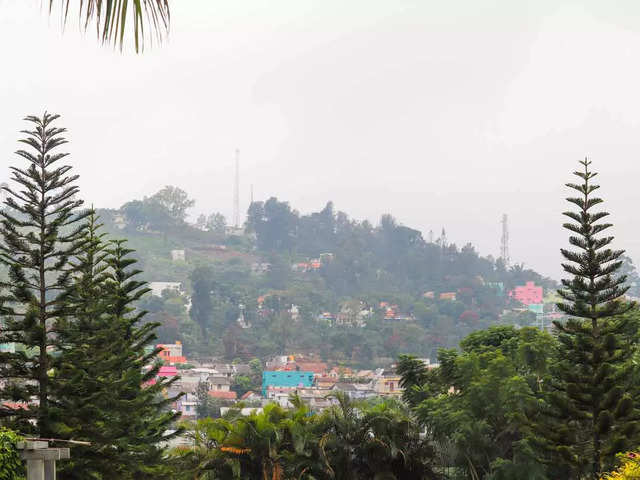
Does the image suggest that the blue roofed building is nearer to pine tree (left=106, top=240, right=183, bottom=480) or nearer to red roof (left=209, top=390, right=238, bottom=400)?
red roof (left=209, top=390, right=238, bottom=400)

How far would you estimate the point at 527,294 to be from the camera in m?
116

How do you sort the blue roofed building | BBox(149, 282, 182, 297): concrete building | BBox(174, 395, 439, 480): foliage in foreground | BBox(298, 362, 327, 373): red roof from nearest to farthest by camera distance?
BBox(174, 395, 439, 480): foliage in foreground < the blue roofed building < BBox(298, 362, 327, 373): red roof < BBox(149, 282, 182, 297): concrete building

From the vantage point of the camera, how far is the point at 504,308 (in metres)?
109

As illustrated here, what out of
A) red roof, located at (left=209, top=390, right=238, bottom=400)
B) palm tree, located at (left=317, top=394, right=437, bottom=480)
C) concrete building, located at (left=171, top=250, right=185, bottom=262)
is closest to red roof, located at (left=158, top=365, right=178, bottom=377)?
red roof, located at (left=209, top=390, right=238, bottom=400)

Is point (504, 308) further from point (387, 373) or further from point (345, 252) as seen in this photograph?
point (387, 373)

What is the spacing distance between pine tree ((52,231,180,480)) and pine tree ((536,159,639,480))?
5.15 metres

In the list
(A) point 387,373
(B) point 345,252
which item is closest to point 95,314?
(A) point 387,373

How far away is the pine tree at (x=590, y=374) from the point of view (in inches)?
490

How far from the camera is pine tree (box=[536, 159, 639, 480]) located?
12438mm

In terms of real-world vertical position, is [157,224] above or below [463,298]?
above

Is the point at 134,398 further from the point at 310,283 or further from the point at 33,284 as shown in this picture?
the point at 310,283

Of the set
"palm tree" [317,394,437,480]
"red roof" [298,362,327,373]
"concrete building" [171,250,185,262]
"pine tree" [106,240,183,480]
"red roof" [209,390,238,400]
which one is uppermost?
"concrete building" [171,250,185,262]

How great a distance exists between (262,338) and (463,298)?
2821 centimetres

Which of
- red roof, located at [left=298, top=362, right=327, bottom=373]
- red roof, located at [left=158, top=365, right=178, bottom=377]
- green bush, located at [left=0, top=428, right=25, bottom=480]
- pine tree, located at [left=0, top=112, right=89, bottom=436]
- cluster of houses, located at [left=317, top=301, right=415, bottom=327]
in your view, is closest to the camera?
green bush, located at [left=0, top=428, right=25, bottom=480]
